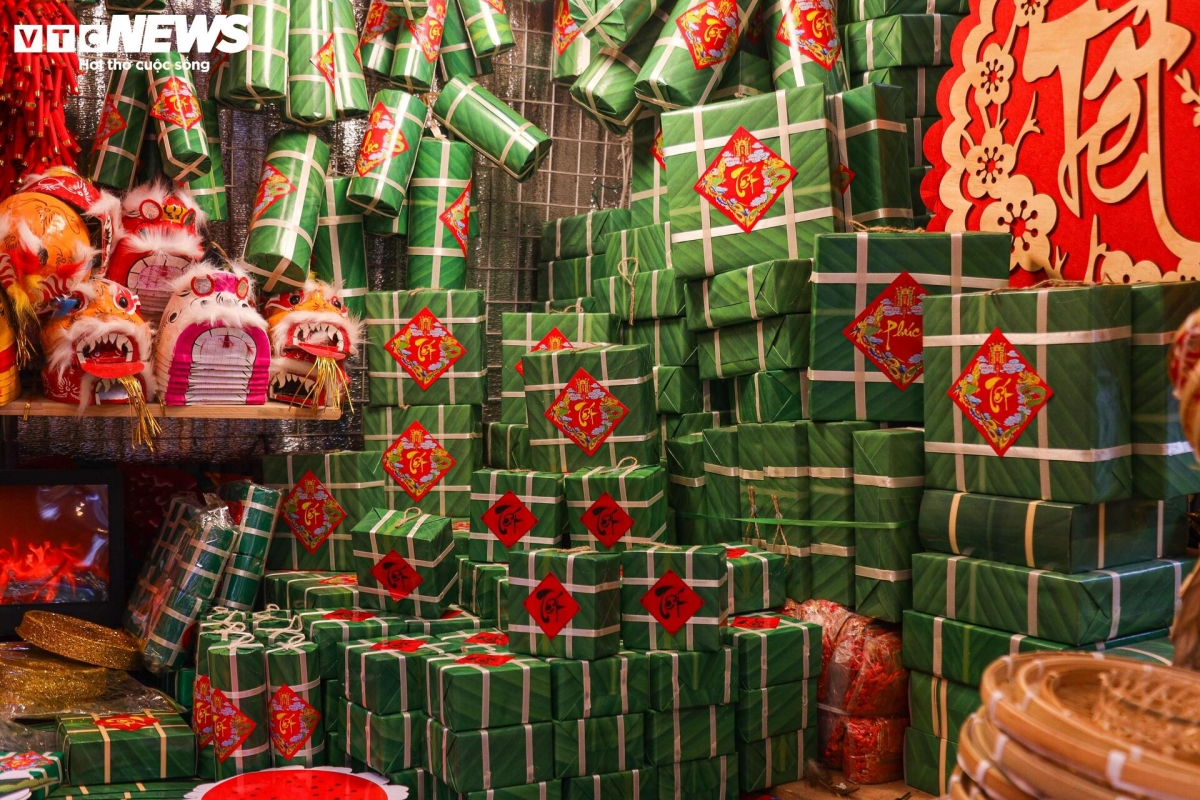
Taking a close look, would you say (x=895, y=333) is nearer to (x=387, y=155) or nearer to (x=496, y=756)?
(x=496, y=756)

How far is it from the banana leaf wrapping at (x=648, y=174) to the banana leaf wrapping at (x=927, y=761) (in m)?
1.77

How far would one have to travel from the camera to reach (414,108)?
3.77 metres

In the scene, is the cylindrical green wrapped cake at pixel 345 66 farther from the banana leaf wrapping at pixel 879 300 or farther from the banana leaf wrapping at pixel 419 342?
the banana leaf wrapping at pixel 879 300

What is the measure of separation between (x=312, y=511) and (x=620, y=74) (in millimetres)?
1690

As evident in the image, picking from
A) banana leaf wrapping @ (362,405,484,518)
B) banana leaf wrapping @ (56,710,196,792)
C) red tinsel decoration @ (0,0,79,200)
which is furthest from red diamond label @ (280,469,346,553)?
red tinsel decoration @ (0,0,79,200)

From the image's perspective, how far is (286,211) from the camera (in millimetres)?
3543

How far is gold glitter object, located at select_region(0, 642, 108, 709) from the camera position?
3.10 m

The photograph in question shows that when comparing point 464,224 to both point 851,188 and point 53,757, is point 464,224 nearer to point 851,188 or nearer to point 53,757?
point 851,188

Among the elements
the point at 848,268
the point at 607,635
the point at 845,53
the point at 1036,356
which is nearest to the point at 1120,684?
the point at 1036,356

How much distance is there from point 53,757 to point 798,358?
209 centimetres

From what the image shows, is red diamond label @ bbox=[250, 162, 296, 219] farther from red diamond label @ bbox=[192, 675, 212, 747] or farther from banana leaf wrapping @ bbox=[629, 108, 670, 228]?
red diamond label @ bbox=[192, 675, 212, 747]

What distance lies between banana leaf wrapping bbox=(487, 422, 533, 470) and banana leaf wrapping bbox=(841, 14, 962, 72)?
1.53 metres

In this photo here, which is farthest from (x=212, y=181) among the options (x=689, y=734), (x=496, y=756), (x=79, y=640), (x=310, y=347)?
(x=689, y=734)

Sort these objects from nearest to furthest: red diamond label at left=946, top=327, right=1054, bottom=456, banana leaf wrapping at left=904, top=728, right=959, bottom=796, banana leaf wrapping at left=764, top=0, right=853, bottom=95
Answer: red diamond label at left=946, top=327, right=1054, bottom=456 → banana leaf wrapping at left=904, top=728, right=959, bottom=796 → banana leaf wrapping at left=764, top=0, right=853, bottom=95
